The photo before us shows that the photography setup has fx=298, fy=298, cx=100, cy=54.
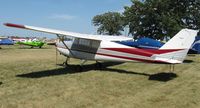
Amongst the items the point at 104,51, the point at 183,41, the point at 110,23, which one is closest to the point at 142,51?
the point at 183,41

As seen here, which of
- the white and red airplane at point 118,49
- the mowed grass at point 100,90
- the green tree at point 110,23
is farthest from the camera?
the green tree at point 110,23

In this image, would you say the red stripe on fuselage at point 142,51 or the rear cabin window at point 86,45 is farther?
the rear cabin window at point 86,45

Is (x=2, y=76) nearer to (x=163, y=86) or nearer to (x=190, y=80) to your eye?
(x=163, y=86)

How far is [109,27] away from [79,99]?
10333cm

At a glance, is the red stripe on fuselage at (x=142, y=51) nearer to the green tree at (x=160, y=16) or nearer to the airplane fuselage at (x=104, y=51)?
the airplane fuselage at (x=104, y=51)

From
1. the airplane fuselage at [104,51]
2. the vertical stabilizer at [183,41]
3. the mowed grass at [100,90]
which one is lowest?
the mowed grass at [100,90]

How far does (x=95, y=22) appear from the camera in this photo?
400ft

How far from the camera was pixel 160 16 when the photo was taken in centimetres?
4500

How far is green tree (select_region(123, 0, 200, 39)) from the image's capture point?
147 ft

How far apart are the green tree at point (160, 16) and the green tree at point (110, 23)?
60.9 meters

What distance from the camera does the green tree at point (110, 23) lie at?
111 metres

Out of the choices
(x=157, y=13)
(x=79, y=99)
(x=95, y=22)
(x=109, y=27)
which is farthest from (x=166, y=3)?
(x=95, y=22)

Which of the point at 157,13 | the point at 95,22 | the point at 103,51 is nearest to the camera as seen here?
the point at 103,51

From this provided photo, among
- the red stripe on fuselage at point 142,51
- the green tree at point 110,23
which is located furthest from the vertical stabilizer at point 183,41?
the green tree at point 110,23
